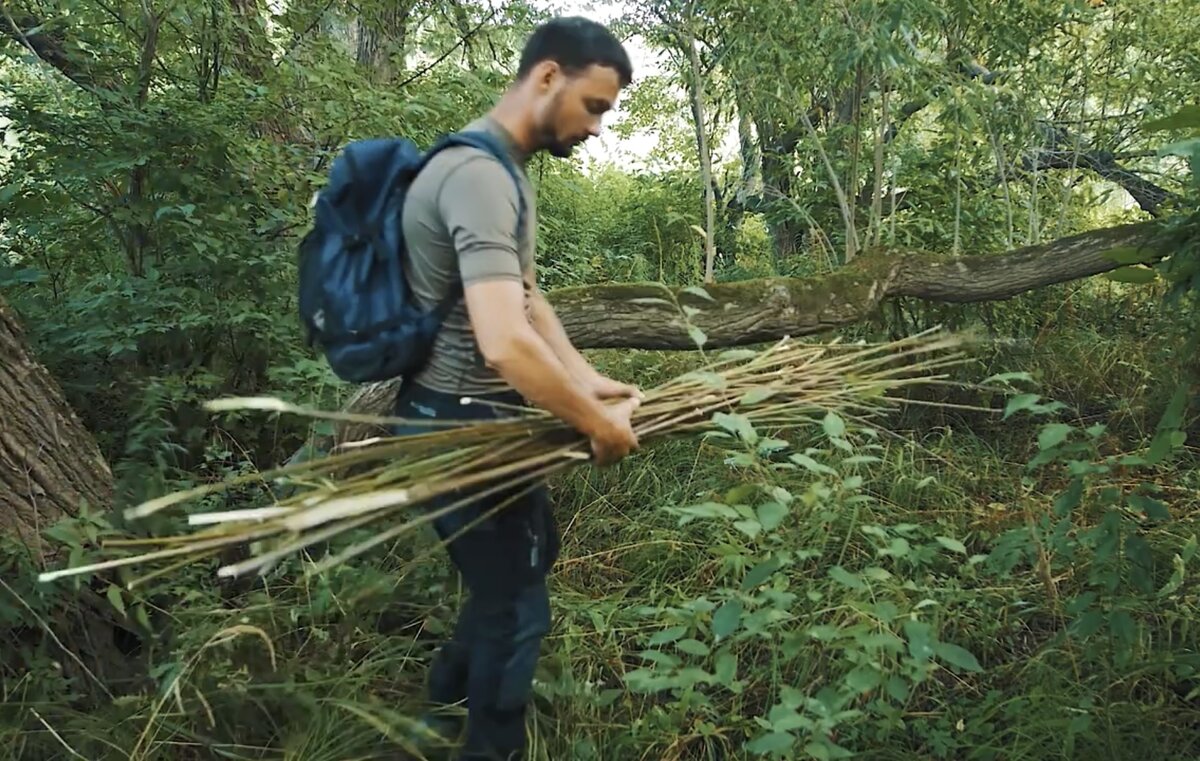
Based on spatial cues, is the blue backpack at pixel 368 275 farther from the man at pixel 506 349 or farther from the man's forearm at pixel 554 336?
the man's forearm at pixel 554 336

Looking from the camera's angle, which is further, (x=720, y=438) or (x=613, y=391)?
(x=720, y=438)

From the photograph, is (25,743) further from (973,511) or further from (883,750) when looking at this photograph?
(973,511)

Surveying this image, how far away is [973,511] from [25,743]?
130 inches

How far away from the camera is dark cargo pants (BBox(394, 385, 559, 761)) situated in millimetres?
1952

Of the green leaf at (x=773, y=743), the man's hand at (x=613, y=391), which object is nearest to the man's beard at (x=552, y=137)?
the man's hand at (x=613, y=391)

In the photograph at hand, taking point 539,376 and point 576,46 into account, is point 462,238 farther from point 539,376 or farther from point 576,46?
point 576,46

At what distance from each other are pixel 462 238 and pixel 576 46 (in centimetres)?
49

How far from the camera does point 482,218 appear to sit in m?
1.64

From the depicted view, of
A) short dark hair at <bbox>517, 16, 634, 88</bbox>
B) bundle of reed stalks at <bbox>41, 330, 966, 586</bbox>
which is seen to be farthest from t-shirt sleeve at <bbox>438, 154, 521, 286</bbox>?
bundle of reed stalks at <bbox>41, 330, 966, 586</bbox>

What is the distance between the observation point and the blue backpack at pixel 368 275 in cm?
183

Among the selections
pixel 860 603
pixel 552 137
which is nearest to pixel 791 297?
pixel 860 603

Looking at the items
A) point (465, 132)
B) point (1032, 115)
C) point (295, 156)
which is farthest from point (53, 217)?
point (1032, 115)

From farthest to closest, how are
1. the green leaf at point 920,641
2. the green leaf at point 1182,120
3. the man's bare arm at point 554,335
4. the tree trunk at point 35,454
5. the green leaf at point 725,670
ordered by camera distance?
the tree trunk at point 35,454 → the man's bare arm at point 554,335 → the green leaf at point 725,670 → the green leaf at point 920,641 → the green leaf at point 1182,120

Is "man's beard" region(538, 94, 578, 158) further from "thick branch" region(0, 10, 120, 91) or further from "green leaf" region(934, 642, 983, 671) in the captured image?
"thick branch" region(0, 10, 120, 91)
